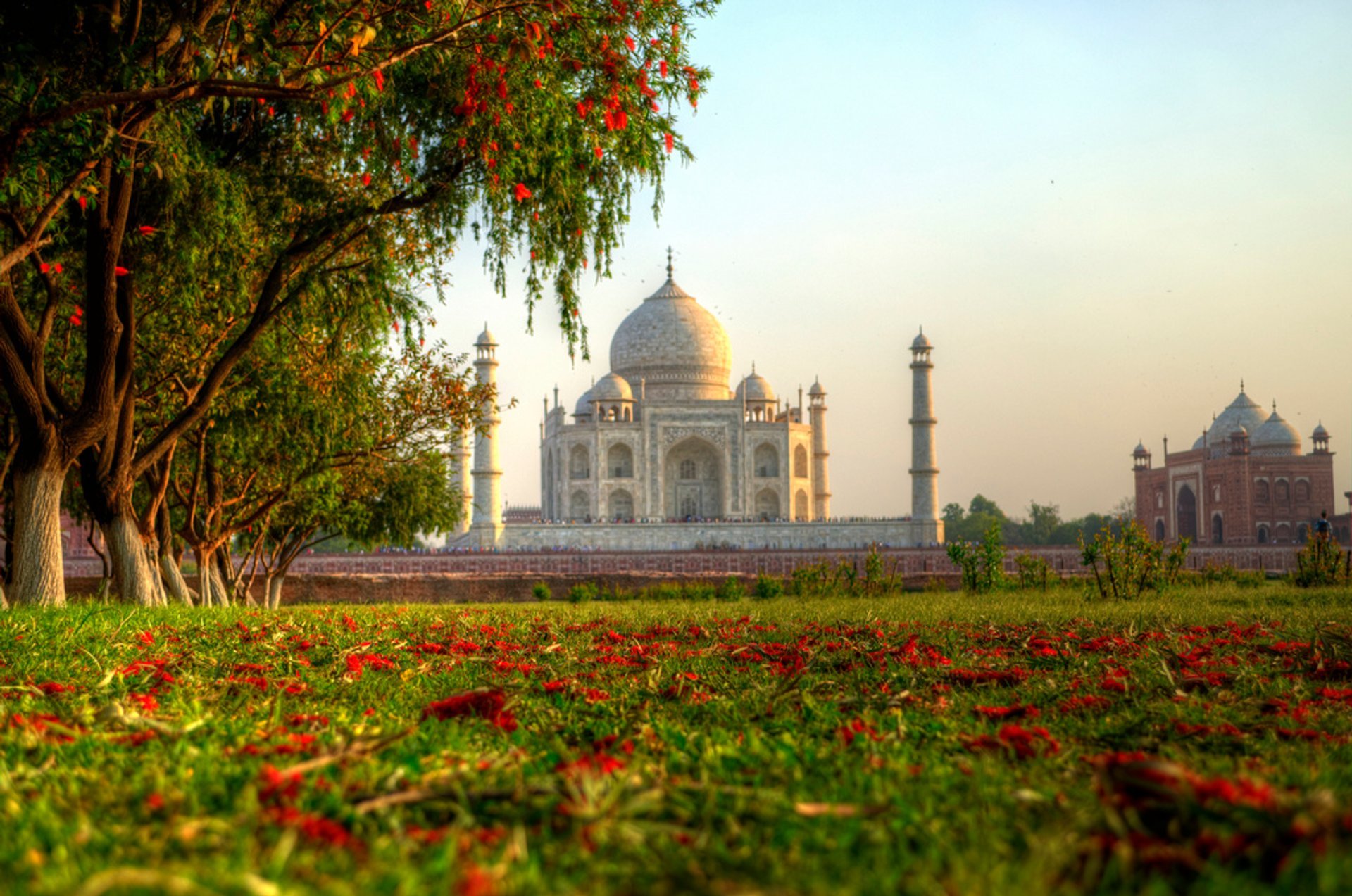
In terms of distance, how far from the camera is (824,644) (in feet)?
11.9

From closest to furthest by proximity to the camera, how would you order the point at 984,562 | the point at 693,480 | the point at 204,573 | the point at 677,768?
the point at 677,768
the point at 984,562
the point at 204,573
the point at 693,480

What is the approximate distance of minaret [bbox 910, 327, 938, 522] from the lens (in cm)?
3369

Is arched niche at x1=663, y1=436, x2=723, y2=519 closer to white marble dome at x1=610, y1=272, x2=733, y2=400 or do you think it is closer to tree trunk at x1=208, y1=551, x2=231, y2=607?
white marble dome at x1=610, y1=272, x2=733, y2=400

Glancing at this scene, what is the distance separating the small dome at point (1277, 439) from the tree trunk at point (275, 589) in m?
37.3

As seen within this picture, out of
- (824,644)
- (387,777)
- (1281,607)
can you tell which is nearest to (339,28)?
(824,644)

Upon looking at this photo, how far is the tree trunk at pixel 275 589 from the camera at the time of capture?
13125 mm

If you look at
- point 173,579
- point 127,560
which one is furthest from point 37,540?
point 173,579

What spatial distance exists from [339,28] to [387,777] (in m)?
4.98

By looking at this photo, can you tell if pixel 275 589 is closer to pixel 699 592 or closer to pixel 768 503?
pixel 699 592

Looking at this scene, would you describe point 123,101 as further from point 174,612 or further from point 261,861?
point 261,861

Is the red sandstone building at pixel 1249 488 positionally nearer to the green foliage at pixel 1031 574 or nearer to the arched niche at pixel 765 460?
the arched niche at pixel 765 460

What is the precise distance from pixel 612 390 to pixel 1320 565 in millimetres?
31535

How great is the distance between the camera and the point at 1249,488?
37844 mm

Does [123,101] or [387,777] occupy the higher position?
[123,101]
